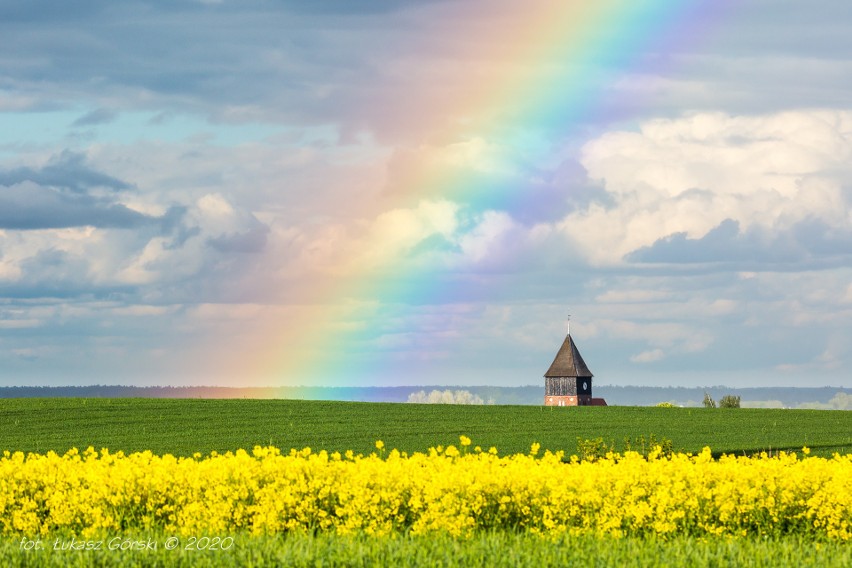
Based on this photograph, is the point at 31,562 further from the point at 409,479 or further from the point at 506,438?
the point at 506,438

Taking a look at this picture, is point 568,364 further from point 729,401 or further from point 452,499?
point 452,499

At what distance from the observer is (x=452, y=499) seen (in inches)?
568

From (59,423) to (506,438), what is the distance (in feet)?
76.2

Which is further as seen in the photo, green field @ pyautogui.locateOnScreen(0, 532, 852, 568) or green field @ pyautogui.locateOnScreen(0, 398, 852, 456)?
green field @ pyautogui.locateOnScreen(0, 398, 852, 456)

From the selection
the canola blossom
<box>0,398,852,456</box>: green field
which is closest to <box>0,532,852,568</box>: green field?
the canola blossom

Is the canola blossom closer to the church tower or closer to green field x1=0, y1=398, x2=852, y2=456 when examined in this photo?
green field x1=0, y1=398, x2=852, y2=456

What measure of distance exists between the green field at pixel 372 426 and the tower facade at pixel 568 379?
49957mm

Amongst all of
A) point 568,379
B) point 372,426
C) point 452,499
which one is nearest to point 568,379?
point 568,379

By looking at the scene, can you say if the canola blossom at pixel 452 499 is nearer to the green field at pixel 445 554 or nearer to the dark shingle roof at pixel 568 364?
the green field at pixel 445 554

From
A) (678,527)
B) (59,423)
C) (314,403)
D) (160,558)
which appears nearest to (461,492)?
(678,527)

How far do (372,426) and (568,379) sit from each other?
72842mm

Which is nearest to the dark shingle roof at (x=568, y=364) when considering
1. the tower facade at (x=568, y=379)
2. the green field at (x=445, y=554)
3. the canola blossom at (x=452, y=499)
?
the tower facade at (x=568, y=379)

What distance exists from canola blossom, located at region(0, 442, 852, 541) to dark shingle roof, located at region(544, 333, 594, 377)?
4211 inches

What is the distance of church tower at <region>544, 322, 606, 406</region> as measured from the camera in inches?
4771
